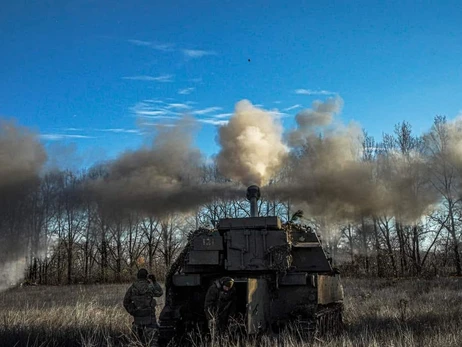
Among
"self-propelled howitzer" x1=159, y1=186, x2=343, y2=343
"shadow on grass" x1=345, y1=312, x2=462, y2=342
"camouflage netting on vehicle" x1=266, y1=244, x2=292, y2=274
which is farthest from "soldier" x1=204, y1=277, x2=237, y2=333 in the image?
"shadow on grass" x1=345, y1=312, x2=462, y2=342

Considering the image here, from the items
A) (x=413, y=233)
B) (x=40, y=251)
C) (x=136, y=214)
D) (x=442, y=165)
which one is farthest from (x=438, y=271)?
(x=40, y=251)

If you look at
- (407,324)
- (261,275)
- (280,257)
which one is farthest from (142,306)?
(407,324)

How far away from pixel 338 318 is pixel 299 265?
1.56 metres

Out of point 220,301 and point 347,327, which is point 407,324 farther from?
point 220,301

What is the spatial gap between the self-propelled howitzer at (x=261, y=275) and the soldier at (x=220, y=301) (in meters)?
0.36

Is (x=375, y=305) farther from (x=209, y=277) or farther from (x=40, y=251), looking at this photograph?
(x=40, y=251)

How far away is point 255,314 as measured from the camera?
9.34 m

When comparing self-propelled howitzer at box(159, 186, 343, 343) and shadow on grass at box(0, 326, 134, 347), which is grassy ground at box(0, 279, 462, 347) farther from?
self-propelled howitzer at box(159, 186, 343, 343)

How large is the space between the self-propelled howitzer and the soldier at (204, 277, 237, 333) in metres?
0.36

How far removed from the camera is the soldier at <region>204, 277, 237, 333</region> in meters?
9.30

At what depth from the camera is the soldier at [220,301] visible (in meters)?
9.30

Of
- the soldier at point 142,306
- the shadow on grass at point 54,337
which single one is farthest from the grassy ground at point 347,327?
the soldier at point 142,306

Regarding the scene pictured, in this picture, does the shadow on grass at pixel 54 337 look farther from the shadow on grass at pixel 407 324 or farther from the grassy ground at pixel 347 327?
the shadow on grass at pixel 407 324

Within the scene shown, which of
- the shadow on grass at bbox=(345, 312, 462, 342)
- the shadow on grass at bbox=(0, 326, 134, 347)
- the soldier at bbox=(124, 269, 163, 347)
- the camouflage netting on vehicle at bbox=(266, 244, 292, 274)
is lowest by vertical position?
the shadow on grass at bbox=(345, 312, 462, 342)
